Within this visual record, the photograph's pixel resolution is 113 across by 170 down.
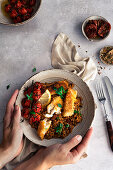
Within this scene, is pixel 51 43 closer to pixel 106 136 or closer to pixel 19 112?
pixel 19 112

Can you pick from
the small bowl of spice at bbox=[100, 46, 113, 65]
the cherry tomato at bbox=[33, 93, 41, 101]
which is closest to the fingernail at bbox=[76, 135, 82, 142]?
the cherry tomato at bbox=[33, 93, 41, 101]

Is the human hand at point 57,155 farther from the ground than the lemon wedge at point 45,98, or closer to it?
closer to it

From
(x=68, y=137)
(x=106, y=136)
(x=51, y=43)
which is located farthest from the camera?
(x=51, y=43)

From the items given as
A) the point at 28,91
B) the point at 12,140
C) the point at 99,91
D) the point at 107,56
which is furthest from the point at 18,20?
the point at 12,140

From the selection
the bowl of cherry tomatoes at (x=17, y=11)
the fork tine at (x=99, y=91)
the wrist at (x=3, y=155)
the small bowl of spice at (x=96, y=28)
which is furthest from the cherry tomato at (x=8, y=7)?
the wrist at (x=3, y=155)

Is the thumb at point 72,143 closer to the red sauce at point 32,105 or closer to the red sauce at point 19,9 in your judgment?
the red sauce at point 32,105

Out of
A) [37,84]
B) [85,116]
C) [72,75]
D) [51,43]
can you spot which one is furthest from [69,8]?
[85,116]
